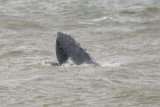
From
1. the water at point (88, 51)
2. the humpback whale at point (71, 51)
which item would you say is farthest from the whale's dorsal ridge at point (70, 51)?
the water at point (88, 51)

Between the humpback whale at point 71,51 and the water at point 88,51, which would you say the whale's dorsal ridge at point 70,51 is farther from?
the water at point 88,51

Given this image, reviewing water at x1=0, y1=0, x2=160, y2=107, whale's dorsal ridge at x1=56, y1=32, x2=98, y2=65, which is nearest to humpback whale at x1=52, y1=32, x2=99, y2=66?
whale's dorsal ridge at x1=56, y1=32, x2=98, y2=65

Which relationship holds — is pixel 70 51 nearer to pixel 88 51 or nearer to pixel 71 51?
pixel 71 51

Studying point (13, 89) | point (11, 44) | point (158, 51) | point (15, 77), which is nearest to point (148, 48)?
point (158, 51)

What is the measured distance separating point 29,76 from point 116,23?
8593 millimetres

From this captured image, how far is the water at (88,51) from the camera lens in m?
8.23

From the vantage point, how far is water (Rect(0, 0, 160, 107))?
27.0 feet

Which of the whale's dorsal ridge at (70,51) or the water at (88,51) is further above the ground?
the whale's dorsal ridge at (70,51)

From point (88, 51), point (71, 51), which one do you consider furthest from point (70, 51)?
point (88, 51)

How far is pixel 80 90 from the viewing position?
8.66m

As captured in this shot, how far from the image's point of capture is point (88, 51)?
512 inches

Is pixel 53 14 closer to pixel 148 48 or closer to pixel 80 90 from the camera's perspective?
pixel 148 48

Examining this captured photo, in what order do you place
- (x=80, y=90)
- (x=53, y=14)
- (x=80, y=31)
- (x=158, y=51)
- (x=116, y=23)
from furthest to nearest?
(x=53, y=14) < (x=116, y=23) < (x=80, y=31) < (x=158, y=51) < (x=80, y=90)

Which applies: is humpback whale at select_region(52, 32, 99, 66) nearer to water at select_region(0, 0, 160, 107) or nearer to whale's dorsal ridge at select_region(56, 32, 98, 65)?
whale's dorsal ridge at select_region(56, 32, 98, 65)
